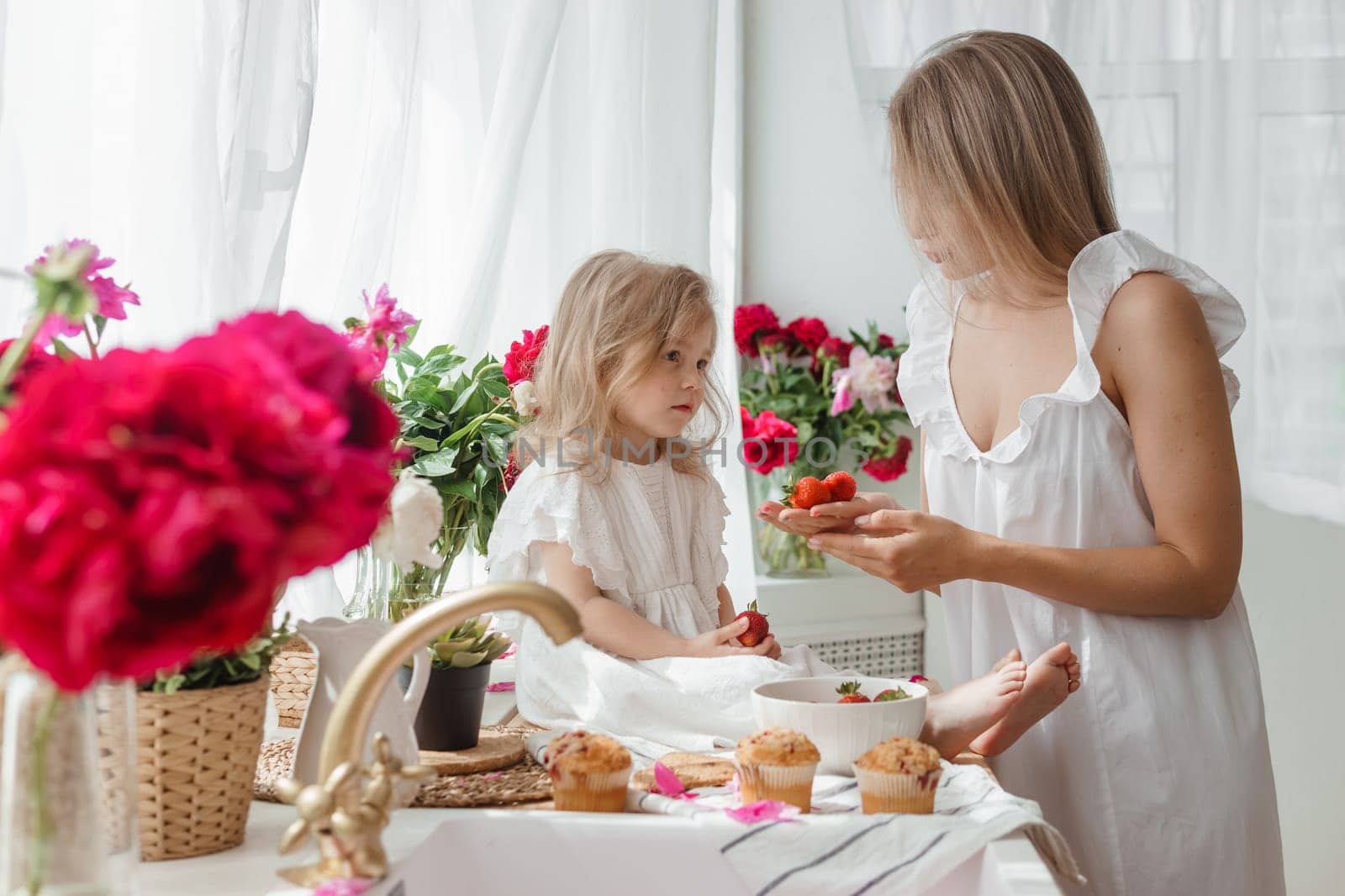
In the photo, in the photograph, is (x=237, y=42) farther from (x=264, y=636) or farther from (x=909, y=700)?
(x=909, y=700)

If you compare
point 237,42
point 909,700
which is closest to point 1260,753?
point 909,700

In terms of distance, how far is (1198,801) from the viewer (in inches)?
52.0

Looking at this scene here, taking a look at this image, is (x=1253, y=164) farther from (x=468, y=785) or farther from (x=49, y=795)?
(x=49, y=795)

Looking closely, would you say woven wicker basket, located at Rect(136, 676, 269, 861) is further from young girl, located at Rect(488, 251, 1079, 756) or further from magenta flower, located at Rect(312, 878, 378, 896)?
young girl, located at Rect(488, 251, 1079, 756)

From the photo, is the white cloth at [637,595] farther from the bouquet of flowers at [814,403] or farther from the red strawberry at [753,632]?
the bouquet of flowers at [814,403]

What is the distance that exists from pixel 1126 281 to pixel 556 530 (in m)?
0.73

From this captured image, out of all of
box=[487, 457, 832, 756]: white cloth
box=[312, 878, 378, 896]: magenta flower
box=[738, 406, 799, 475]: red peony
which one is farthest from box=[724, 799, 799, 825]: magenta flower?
box=[738, 406, 799, 475]: red peony

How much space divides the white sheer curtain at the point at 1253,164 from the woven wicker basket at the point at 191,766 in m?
→ 2.18

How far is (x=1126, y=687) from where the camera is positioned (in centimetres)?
134

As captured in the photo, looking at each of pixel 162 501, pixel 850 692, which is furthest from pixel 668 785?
pixel 162 501

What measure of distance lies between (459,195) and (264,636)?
3.68ft

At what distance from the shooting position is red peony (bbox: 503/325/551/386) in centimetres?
158

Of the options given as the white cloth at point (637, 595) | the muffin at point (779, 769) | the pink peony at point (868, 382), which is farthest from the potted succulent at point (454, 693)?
the pink peony at point (868, 382)

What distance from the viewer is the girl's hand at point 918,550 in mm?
1249
